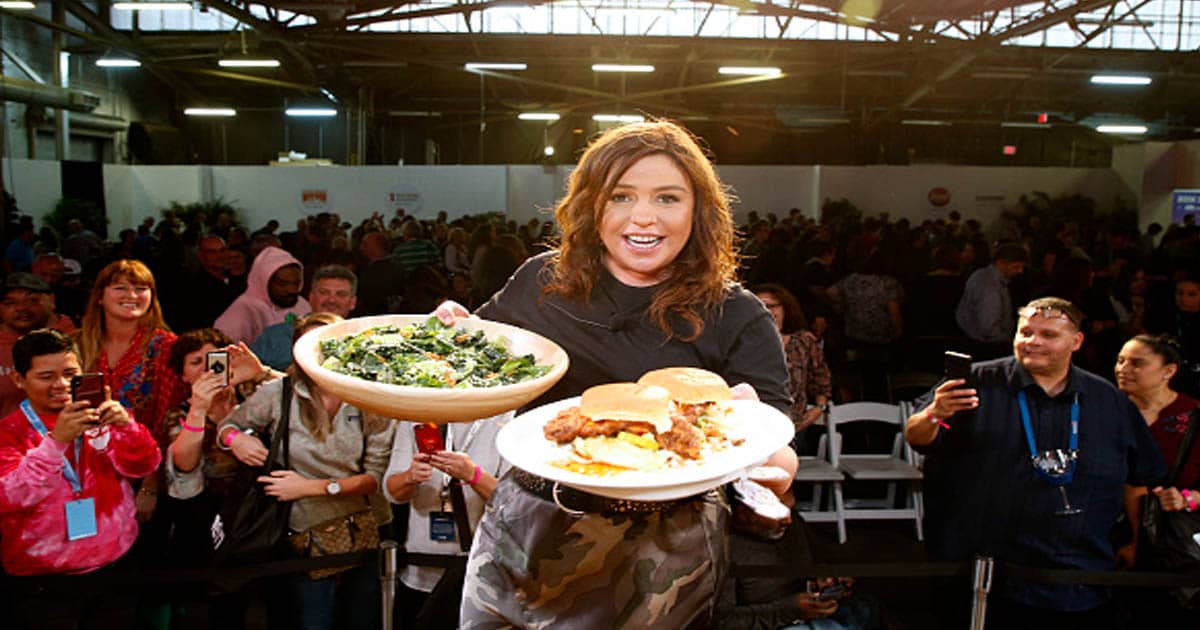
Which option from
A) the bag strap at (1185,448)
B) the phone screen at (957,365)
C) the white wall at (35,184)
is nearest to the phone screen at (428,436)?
the phone screen at (957,365)

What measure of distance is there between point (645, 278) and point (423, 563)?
5.13ft

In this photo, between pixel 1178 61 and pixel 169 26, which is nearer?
pixel 1178 61

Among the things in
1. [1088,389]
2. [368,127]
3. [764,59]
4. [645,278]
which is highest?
[764,59]

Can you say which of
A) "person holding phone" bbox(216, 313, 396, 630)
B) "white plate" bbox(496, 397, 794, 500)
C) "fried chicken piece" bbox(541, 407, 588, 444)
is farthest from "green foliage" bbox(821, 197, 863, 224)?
"fried chicken piece" bbox(541, 407, 588, 444)

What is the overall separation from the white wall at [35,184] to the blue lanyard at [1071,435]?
44.3 ft

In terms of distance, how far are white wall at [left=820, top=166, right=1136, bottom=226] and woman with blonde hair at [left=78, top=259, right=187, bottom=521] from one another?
12465 mm

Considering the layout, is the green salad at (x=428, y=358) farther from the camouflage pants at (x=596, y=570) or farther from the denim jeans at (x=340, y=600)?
the denim jeans at (x=340, y=600)

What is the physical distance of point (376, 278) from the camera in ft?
21.7

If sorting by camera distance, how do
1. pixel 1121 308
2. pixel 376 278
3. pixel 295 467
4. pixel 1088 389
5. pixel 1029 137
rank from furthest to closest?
pixel 1029 137 → pixel 1121 308 → pixel 376 278 → pixel 1088 389 → pixel 295 467

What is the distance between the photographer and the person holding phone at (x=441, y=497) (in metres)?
2.84

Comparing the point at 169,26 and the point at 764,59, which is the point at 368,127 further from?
the point at 764,59

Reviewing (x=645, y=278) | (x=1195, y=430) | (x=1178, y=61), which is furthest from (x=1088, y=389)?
(x=1178, y=61)

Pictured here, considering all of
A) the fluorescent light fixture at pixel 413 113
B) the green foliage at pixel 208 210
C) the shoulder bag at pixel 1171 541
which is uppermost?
the fluorescent light fixture at pixel 413 113

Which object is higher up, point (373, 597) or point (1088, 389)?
point (1088, 389)
